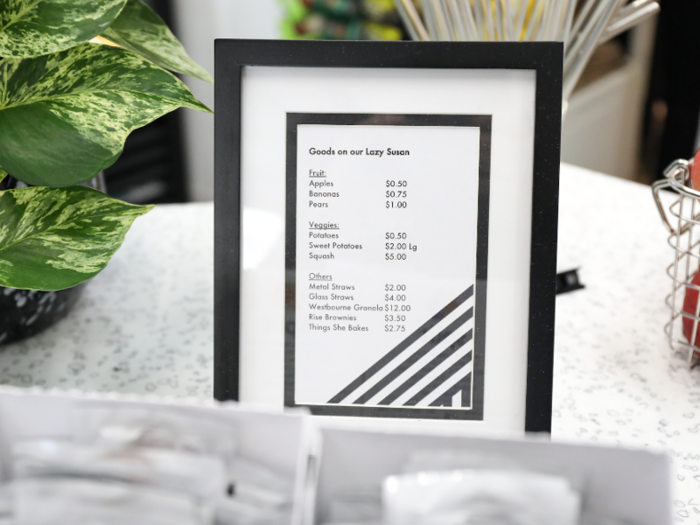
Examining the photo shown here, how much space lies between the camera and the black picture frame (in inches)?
13.3

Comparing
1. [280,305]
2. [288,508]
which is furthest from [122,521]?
[280,305]

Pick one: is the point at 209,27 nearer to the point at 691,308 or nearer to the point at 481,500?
the point at 691,308

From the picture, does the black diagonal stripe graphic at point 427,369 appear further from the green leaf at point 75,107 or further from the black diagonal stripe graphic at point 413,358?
the green leaf at point 75,107

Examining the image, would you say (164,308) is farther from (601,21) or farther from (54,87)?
(601,21)

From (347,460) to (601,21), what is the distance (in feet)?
1.37

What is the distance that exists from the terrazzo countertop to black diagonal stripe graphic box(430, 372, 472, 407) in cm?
9

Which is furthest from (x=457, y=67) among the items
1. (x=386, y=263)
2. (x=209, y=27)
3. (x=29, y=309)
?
(x=209, y=27)

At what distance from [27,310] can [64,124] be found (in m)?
0.21

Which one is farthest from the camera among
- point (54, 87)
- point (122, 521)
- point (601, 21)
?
point (601, 21)

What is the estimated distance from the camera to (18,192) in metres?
0.33

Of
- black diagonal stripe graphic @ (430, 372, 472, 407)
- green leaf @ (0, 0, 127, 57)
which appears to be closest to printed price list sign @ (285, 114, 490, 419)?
black diagonal stripe graphic @ (430, 372, 472, 407)

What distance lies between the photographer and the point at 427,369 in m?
0.36

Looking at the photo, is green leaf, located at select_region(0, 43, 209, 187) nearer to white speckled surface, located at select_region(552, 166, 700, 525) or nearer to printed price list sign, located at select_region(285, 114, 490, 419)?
printed price list sign, located at select_region(285, 114, 490, 419)

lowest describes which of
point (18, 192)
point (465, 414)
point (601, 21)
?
point (465, 414)
